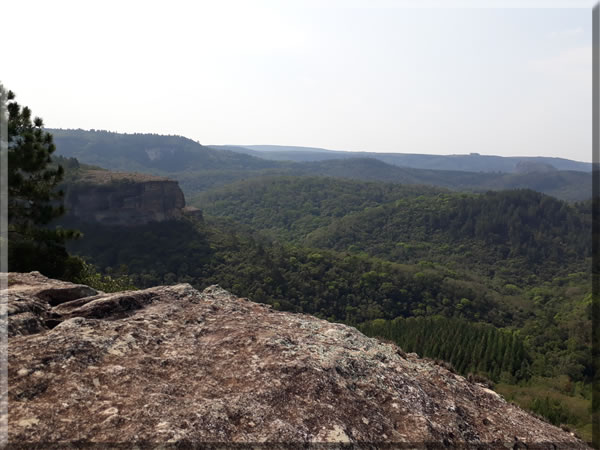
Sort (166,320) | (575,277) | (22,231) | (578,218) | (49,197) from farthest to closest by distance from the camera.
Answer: (578,218)
(575,277)
(49,197)
(22,231)
(166,320)

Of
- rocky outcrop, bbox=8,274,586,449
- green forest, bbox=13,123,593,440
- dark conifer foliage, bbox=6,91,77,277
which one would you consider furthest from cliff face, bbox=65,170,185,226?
rocky outcrop, bbox=8,274,586,449

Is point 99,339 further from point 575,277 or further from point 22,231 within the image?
point 575,277

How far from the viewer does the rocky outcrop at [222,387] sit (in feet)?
17.2

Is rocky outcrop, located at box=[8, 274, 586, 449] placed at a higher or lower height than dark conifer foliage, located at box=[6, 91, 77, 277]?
lower

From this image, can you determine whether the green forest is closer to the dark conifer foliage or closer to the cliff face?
the dark conifer foliage

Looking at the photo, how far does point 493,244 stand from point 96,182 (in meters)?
162

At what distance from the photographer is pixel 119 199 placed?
320 feet

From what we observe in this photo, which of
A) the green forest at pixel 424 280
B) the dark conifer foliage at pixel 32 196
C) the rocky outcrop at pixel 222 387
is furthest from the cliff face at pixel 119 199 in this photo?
the rocky outcrop at pixel 222 387

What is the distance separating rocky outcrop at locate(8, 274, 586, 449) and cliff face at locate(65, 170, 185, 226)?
9792 cm

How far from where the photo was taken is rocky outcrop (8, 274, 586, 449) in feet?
17.2

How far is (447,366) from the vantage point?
9.46 m

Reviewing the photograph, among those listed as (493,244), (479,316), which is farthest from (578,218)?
(479,316)

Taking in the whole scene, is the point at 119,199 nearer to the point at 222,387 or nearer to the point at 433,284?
the point at 433,284

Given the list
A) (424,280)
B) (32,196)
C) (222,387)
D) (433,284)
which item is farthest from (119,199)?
(222,387)
